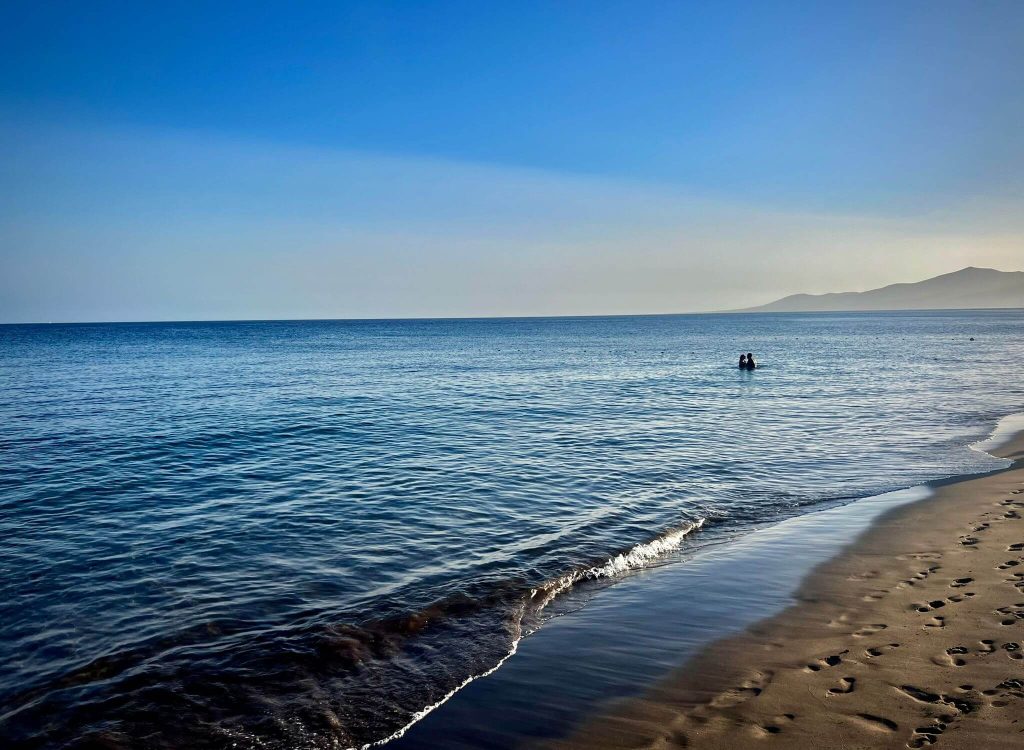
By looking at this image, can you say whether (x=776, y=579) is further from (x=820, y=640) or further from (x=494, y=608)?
(x=494, y=608)

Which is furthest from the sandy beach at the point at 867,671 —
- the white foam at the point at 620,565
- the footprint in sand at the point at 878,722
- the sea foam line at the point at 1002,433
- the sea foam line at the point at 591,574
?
the sea foam line at the point at 1002,433

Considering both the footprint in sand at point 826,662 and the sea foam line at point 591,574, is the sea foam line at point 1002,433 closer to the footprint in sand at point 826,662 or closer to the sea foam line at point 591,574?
the sea foam line at point 591,574

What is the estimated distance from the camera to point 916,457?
21344mm

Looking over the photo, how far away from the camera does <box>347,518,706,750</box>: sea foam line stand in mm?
7296

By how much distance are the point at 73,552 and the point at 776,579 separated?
13.9 metres

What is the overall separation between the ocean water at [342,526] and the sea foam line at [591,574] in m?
0.05

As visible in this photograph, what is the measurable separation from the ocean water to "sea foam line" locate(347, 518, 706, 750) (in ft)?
0.15

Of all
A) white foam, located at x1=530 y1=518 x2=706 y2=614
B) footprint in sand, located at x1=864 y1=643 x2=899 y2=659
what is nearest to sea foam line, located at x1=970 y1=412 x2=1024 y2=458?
white foam, located at x1=530 y1=518 x2=706 y2=614

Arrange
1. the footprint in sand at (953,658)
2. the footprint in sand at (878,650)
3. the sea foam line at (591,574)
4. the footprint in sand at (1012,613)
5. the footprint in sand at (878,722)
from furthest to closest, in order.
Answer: the footprint in sand at (1012,613), the footprint in sand at (878,650), the footprint in sand at (953,658), the sea foam line at (591,574), the footprint in sand at (878,722)

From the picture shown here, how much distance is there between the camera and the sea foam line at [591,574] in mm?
7296

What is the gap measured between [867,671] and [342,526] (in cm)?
1060

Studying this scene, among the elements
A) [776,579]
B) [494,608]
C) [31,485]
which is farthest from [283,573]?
[31,485]

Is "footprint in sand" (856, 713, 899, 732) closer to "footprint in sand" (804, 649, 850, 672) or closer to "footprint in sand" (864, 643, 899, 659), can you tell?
"footprint in sand" (804, 649, 850, 672)

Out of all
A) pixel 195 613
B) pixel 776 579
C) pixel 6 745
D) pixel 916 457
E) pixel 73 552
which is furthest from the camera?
pixel 916 457
